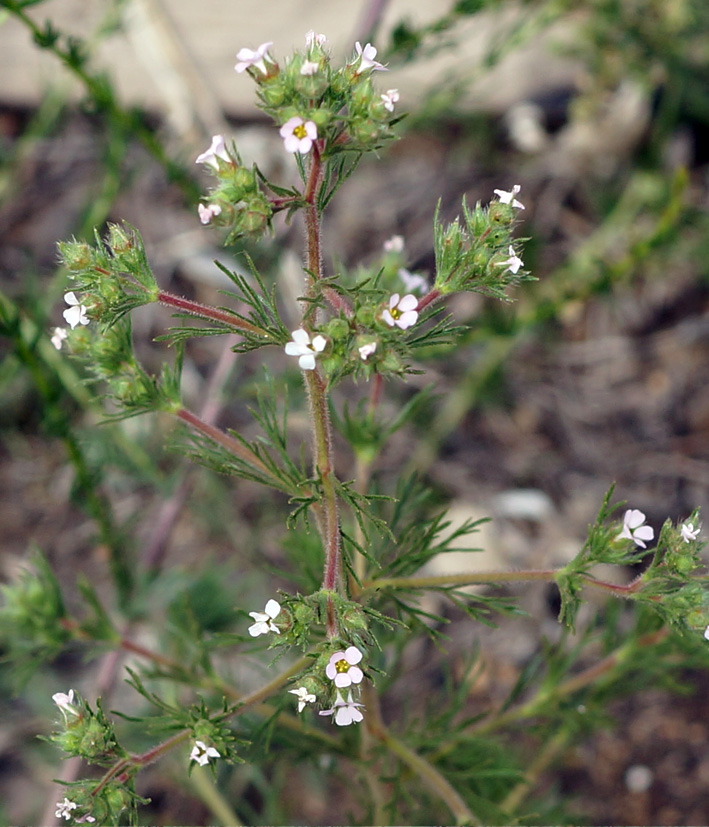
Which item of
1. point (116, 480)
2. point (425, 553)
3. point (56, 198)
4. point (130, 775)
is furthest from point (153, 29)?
point (130, 775)

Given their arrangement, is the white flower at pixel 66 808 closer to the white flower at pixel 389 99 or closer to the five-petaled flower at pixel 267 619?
the five-petaled flower at pixel 267 619

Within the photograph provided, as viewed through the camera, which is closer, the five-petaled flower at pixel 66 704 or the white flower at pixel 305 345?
the white flower at pixel 305 345

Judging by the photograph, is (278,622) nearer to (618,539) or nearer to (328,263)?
(618,539)

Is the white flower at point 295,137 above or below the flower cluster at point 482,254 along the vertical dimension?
above

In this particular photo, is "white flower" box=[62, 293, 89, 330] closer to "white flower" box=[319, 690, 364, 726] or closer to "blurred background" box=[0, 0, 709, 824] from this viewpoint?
"white flower" box=[319, 690, 364, 726]

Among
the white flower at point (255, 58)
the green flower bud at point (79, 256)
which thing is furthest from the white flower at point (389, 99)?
the green flower bud at point (79, 256)

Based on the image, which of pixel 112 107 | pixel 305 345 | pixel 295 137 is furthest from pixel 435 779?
pixel 112 107
